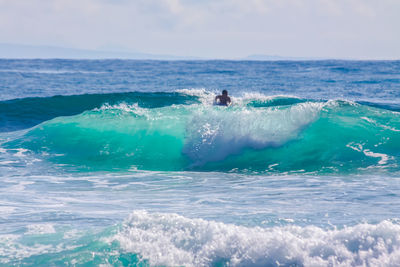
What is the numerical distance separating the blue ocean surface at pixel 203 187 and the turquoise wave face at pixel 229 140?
0.04 metres

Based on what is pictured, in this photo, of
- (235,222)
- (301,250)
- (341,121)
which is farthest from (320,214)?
(341,121)

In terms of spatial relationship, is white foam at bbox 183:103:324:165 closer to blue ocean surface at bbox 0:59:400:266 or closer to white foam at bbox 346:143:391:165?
blue ocean surface at bbox 0:59:400:266

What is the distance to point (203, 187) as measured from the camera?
870 centimetres

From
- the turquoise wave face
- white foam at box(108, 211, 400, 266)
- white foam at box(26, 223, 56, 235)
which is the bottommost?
the turquoise wave face

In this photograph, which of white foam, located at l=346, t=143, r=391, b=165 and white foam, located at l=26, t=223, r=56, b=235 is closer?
white foam, located at l=26, t=223, r=56, b=235

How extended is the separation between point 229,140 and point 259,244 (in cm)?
743

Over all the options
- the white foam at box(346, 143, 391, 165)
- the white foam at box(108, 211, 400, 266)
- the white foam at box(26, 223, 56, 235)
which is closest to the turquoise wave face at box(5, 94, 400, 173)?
the white foam at box(346, 143, 391, 165)

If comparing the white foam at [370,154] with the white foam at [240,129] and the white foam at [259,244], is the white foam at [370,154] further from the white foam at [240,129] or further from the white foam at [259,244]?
the white foam at [259,244]

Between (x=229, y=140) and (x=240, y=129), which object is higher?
(x=240, y=129)

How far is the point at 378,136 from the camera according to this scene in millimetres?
12422

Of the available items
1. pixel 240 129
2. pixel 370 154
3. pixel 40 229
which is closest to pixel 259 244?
pixel 40 229

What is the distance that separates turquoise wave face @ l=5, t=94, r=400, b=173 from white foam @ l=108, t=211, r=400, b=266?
17.8 feet

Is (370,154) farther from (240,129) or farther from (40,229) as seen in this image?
(40,229)

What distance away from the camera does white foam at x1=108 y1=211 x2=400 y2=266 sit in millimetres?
4613
